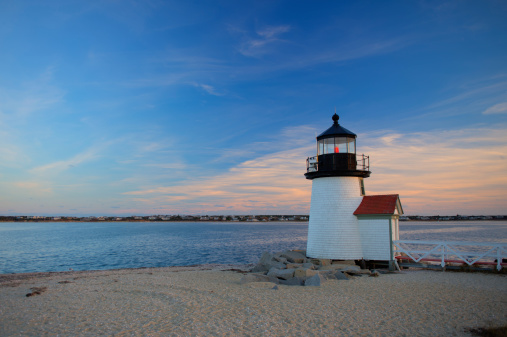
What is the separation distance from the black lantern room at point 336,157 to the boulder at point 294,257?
165 inches

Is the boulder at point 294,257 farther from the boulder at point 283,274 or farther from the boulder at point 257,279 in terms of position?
the boulder at point 257,279

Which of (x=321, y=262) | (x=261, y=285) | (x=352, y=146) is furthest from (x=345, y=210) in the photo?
(x=261, y=285)

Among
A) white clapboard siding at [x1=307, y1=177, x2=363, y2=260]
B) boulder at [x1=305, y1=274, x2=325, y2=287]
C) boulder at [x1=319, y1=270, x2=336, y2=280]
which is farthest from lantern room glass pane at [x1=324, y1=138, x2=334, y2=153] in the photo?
boulder at [x1=305, y1=274, x2=325, y2=287]

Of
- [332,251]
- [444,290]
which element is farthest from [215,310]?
[332,251]

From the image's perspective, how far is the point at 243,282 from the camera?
12789 millimetres

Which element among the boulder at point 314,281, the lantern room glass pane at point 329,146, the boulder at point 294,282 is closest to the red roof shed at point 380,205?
the lantern room glass pane at point 329,146

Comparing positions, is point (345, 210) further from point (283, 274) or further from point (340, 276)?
point (283, 274)

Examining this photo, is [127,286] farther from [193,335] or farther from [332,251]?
[332,251]

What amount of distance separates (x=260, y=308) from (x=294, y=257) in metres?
8.52

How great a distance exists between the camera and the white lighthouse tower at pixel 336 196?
54.4 ft

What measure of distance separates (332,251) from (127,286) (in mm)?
9574

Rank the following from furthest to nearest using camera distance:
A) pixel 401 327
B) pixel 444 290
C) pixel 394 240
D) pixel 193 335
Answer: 1. pixel 394 240
2. pixel 444 290
3. pixel 401 327
4. pixel 193 335

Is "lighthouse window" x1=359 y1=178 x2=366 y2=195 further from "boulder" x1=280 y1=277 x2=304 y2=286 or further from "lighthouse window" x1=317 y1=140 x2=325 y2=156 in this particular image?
"boulder" x1=280 y1=277 x2=304 y2=286

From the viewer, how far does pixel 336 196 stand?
55.3ft
